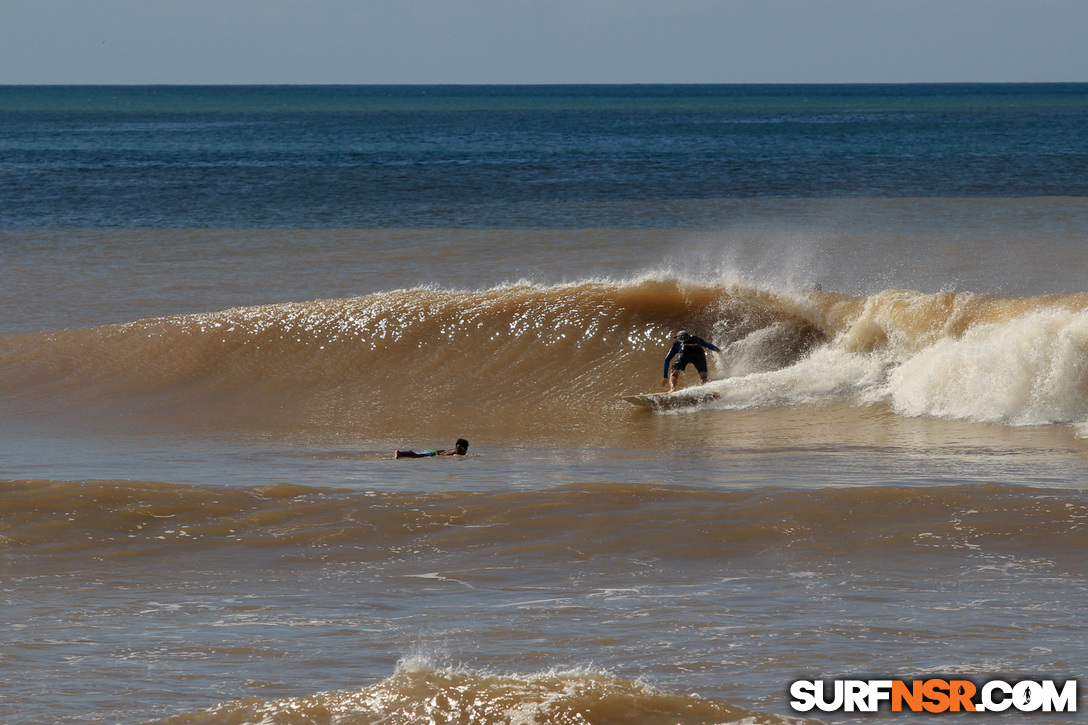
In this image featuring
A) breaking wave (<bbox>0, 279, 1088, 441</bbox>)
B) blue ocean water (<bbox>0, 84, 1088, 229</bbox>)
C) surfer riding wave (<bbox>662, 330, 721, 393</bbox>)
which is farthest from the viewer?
blue ocean water (<bbox>0, 84, 1088, 229</bbox>)

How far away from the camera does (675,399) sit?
12.1 meters

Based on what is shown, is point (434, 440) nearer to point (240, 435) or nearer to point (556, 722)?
point (240, 435)

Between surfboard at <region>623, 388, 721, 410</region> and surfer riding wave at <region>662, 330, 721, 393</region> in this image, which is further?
surfer riding wave at <region>662, 330, 721, 393</region>

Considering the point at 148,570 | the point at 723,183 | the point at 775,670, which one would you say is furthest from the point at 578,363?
the point at 723,183

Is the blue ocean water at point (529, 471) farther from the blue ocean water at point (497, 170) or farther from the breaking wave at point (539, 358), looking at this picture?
the blue ocean water at point (497, 170)

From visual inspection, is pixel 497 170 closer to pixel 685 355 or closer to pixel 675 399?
pixel 685 355

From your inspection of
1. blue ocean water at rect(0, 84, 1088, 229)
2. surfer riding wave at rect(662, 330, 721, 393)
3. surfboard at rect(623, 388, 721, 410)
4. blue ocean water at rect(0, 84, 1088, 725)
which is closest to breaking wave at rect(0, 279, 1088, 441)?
blue ocean water at rect(0, 84, 1088, 725)

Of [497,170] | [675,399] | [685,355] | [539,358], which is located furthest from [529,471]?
[497,170]

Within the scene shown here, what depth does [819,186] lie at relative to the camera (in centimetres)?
4075

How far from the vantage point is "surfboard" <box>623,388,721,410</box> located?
39.9ft

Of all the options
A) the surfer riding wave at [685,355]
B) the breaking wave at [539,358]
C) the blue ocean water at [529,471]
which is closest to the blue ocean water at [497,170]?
the blue ocean water at [529,471]

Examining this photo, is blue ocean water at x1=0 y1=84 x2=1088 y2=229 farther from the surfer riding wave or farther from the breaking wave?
the surfer riding wave

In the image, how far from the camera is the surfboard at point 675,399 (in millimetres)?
12156

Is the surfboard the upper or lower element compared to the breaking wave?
lower
